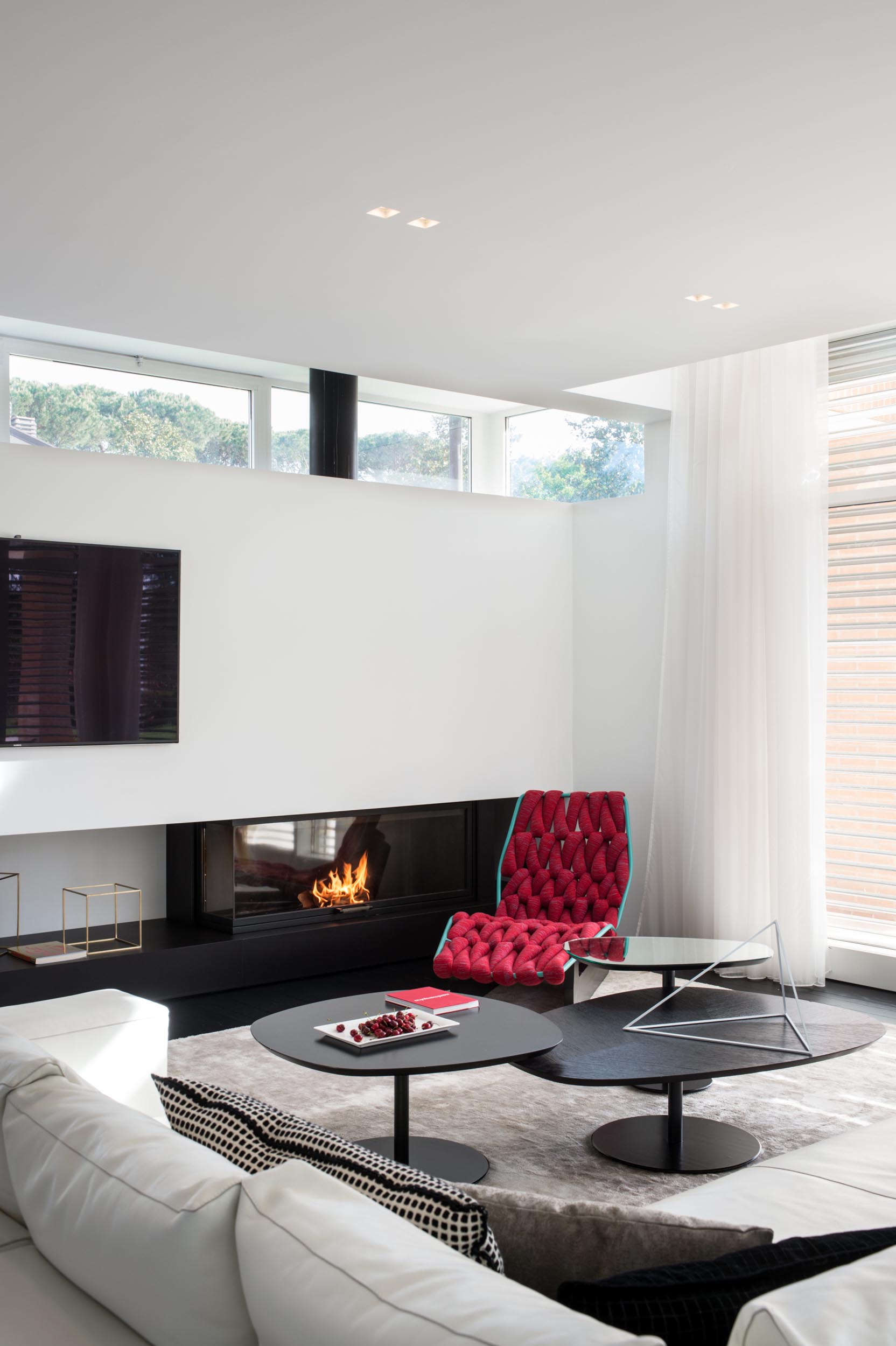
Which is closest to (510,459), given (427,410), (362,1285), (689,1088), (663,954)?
(427,410)

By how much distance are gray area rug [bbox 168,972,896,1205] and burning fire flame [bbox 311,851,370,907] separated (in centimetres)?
134

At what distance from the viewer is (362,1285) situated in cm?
113

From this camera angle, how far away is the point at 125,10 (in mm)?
2344

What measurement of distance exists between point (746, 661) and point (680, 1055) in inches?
109

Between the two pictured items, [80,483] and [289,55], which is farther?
[80,483]

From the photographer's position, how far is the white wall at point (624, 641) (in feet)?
20.0

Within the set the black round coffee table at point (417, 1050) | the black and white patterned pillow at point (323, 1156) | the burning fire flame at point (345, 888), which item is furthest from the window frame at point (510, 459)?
the black and white patterned pillow at point (323, 1156)

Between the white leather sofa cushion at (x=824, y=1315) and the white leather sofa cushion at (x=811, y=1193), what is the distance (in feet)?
2.94

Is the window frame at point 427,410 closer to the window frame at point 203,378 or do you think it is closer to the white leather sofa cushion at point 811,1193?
the window frame at point 203,378

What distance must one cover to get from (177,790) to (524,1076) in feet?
6.33

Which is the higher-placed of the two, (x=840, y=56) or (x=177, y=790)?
(x=840, y=56)

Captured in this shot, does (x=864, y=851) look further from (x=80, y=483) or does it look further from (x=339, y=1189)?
(x=339, y=1189)

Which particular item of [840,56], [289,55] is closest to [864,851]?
[840,56]

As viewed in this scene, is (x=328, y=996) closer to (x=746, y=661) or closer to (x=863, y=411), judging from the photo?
(x=746, y=661)
